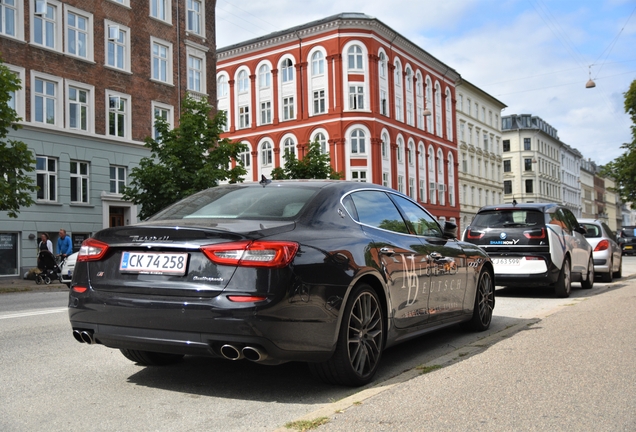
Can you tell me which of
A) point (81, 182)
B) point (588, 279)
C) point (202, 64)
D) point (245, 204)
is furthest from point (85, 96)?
point (245, 204)

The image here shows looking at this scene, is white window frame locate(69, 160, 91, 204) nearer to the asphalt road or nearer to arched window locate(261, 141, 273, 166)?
the asphalt road

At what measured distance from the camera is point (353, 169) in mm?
51312

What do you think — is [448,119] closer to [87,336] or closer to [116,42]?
[116,42]

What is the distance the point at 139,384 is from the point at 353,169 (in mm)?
46722

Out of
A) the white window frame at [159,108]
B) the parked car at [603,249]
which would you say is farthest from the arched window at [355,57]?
the parked car at [603,249]

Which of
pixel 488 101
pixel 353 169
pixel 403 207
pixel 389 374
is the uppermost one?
pixel 488 101

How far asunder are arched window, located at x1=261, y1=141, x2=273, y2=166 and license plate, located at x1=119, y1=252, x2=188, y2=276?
173 feet

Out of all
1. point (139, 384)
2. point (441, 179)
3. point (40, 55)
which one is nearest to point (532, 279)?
point (139, 384)

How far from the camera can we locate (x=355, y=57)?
51469mm

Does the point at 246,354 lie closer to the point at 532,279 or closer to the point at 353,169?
the point at 532,279

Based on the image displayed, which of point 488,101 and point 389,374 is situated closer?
point 389,374

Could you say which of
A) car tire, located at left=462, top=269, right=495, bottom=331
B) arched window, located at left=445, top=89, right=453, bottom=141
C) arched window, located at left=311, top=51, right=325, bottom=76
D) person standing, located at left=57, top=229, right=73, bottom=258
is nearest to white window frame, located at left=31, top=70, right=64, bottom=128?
person standing, located at left=57, top=229, right=73, bottom=258

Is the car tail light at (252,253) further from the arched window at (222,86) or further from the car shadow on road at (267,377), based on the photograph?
the arched window at (222,86)

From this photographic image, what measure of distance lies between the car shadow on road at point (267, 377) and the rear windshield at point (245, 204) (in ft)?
3.98
